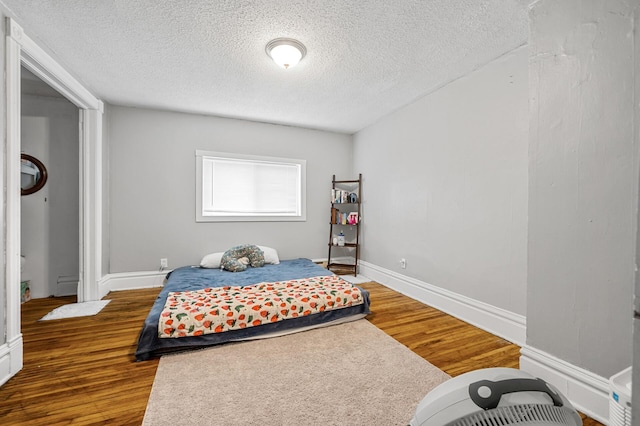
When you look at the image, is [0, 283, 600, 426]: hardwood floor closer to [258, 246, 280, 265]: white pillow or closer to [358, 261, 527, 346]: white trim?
[358, 261, 527, 346]: white trim

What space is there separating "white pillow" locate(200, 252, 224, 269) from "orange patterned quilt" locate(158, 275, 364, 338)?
0.94 meters

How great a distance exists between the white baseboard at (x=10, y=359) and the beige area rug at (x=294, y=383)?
2.74 ft

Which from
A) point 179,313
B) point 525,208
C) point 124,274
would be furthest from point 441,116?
point 124,274

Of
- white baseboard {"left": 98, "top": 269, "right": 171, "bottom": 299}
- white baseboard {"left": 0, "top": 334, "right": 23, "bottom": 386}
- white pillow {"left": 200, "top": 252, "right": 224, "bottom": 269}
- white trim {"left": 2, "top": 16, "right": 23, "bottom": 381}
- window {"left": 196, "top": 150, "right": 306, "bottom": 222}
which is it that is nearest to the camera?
white baseboard {"left": 0, "top": 334, "right": 23, "bottom": 386}

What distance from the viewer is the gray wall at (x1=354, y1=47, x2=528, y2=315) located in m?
2.21

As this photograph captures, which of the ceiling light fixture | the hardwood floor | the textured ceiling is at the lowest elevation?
the hardwood floor

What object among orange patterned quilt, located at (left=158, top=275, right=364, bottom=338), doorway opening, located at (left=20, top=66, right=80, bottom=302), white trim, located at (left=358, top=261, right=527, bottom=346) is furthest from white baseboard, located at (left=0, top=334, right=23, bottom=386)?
white trim, located at (left=358, top=261, right=527, bottom=346)

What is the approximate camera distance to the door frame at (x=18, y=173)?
1.73m

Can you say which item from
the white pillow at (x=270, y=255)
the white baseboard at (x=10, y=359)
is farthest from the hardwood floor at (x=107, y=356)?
the white pillow at (x=270, y=255)

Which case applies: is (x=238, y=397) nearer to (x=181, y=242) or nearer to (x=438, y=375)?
(x=438, y=375)

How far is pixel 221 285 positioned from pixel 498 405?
265 cm

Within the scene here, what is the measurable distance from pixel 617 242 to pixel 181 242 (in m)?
4.12

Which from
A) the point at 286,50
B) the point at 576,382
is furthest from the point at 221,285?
the point at 576,382

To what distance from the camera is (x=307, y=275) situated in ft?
10.5
